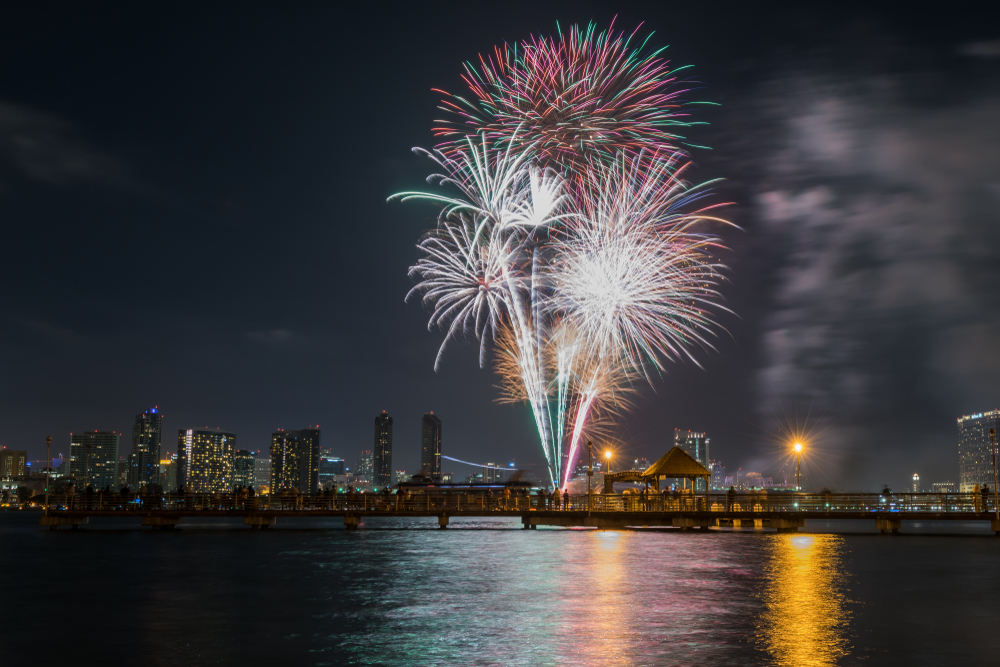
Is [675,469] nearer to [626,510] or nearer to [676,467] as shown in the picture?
[676,467]

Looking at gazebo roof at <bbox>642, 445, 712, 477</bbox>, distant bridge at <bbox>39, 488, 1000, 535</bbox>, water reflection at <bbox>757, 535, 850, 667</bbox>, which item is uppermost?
gazebo roof at <bbox>642, 445, 712, 477</bbox>

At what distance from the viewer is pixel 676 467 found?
48062mm

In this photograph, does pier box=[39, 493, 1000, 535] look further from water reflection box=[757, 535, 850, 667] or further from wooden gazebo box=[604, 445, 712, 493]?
water reflection box=[757, 535, 850, 667]

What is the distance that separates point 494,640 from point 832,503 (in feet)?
A: 135

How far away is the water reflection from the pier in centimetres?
2021

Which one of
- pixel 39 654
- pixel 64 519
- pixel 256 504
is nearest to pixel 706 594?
pixel 39 654

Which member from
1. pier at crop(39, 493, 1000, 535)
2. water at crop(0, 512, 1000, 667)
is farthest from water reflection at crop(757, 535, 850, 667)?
pier at crop(39, 493, 1000, 535)

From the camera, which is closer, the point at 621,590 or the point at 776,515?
the point at 621,590

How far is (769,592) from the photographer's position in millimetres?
17188

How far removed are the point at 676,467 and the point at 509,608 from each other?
1366 inches

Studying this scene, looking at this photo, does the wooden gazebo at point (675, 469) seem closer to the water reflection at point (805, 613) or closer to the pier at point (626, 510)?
the pier at point (626, 510)

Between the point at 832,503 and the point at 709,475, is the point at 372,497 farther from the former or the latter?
the point at 832,503

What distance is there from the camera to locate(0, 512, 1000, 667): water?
36.3ft

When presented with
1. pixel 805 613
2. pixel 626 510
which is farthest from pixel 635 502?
pixel 805 613
